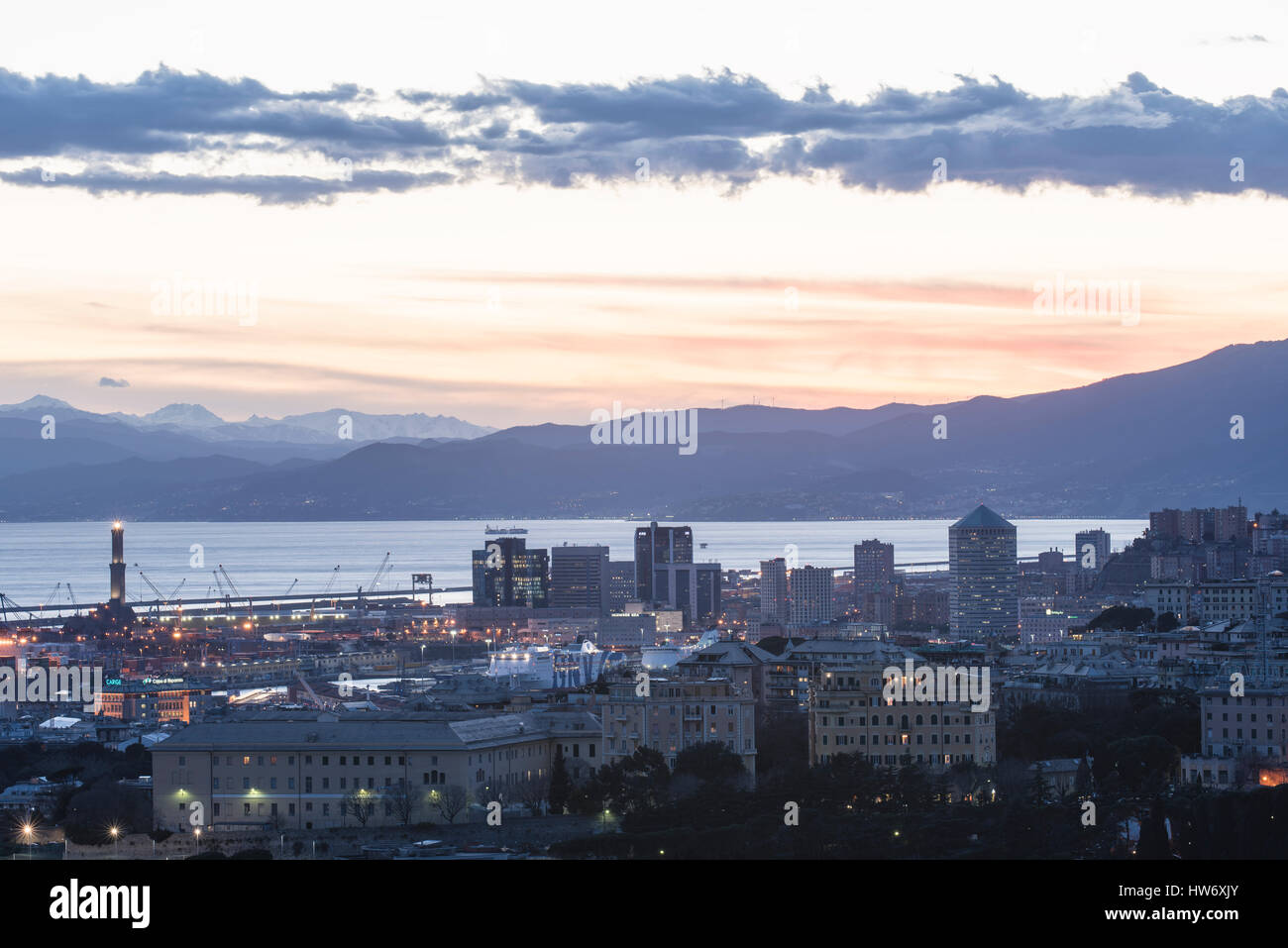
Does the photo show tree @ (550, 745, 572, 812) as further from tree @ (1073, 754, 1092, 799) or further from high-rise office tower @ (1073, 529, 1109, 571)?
high-rise office tower @ (1073, 529, 1109, 571)

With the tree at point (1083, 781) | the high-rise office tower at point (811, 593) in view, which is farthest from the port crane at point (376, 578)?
the tree at point (1083, 781)

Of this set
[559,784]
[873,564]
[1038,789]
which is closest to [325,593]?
[873,564]

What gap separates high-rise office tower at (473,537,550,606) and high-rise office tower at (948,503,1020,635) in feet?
90.5

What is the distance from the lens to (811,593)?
12200cm

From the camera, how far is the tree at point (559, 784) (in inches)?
1258

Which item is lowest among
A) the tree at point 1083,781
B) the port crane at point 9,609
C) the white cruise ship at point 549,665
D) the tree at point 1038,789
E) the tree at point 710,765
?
the white cruise ship at point 549,665

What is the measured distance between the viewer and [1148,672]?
49375 mm

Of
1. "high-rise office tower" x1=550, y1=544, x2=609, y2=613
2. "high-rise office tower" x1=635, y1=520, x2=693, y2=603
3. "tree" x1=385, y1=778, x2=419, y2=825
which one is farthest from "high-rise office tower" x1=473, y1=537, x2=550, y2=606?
"tree" x1=385, y1=778, x2=419, y2=825

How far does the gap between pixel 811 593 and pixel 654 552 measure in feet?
42.1

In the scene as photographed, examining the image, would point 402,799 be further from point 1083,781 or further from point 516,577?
point 516,577

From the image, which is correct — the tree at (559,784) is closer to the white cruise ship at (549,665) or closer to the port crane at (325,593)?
the white cruise ship at (549,665)

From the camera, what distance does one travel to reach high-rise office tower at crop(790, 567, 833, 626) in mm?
120000

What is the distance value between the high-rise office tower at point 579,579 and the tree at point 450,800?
96644 millimetres
